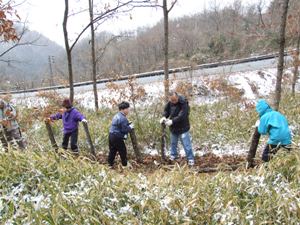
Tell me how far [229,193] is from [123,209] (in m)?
1.10

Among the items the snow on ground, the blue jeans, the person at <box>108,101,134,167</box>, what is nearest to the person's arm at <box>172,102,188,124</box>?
the blue jeans

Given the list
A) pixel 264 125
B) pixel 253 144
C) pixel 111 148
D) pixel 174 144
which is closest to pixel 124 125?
pixel 111 148

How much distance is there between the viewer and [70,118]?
25.7 ft

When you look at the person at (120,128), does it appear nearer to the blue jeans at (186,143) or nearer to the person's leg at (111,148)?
the person's leg at (111,148)

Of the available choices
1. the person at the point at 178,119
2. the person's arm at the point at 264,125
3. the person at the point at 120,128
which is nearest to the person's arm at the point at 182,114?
the person at the point at 178,119

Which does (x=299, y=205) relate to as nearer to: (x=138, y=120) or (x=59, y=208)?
(x=59, y=208)

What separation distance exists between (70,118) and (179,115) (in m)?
2.51

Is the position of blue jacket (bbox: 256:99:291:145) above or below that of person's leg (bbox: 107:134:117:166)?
above

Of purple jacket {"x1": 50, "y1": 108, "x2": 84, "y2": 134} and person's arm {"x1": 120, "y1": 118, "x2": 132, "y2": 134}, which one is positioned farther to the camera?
purple jacket {"x1": 50, "y1": 108, "x2": 84, "y2": 134}

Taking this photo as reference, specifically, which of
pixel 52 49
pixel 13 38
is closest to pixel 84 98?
pixel 13 38

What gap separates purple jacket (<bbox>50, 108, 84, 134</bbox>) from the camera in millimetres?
7793

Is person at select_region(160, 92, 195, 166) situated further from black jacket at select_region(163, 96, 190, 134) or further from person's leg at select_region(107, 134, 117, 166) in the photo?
person's leg at select_region(107, 134, 117, 166)

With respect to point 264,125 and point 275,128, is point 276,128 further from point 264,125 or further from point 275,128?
point 264,125

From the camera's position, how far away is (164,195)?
3375mm
